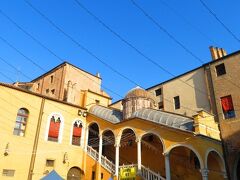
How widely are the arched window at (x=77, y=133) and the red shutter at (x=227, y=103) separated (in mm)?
12485

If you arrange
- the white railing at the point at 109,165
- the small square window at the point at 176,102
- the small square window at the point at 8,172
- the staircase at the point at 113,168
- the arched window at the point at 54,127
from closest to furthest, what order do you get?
the staircase at the point at 113,168 < the small square window at the point at 8,172 < the white railing at the point at 109,165 < the arched window at the point at 54,127 < the small square window at the point at 176,102

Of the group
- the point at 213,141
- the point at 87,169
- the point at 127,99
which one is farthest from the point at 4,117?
the point at 213,141

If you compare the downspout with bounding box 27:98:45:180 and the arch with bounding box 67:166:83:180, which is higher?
the downspout with bounding box 27:98:45:180

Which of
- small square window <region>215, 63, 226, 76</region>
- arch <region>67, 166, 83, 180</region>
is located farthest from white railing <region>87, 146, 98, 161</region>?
small square window <region>215, 63, 226, 76</region>

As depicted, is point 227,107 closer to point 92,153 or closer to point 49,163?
point 92,153

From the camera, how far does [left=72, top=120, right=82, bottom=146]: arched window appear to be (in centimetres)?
2298

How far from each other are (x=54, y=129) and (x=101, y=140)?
13.5 ft

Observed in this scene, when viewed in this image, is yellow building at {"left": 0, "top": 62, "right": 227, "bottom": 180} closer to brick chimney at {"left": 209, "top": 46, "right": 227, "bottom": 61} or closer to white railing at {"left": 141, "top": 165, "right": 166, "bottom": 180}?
white railing at {"left": 141, "top": 165, "right": 166, "bottom": 180}

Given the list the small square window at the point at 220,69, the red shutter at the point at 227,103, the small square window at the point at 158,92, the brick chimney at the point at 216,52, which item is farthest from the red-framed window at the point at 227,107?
the small square window at the point at 158,92

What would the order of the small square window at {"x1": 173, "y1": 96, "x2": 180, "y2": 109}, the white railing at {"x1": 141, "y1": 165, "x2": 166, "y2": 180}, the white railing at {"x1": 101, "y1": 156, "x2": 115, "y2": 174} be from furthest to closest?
the small square window at {"x1": 173, "y1": 96, "x2": 180, "y2": 109} < the white railing at {"x1": 101, "y1": 156, "x2": 115, "y2": 174} < the white railing at {"x1": 141, "y1": 165, "x2": 166, "y2": 180}

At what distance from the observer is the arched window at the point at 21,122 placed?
1981cm

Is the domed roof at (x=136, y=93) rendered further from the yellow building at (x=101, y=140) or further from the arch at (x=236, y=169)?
the arch at (x=236, y=169)

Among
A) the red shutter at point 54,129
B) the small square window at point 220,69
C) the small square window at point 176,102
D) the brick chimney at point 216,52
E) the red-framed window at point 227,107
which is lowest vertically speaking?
the red shutter at point 54,129

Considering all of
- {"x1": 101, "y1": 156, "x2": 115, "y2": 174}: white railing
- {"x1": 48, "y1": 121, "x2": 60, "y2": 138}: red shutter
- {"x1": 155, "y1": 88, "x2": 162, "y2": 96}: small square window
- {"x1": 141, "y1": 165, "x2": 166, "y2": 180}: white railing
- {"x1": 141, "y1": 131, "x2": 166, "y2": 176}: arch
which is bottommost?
{"x1": 141, "y1": 165, "x2": 166, "y2": 180}: white railing
